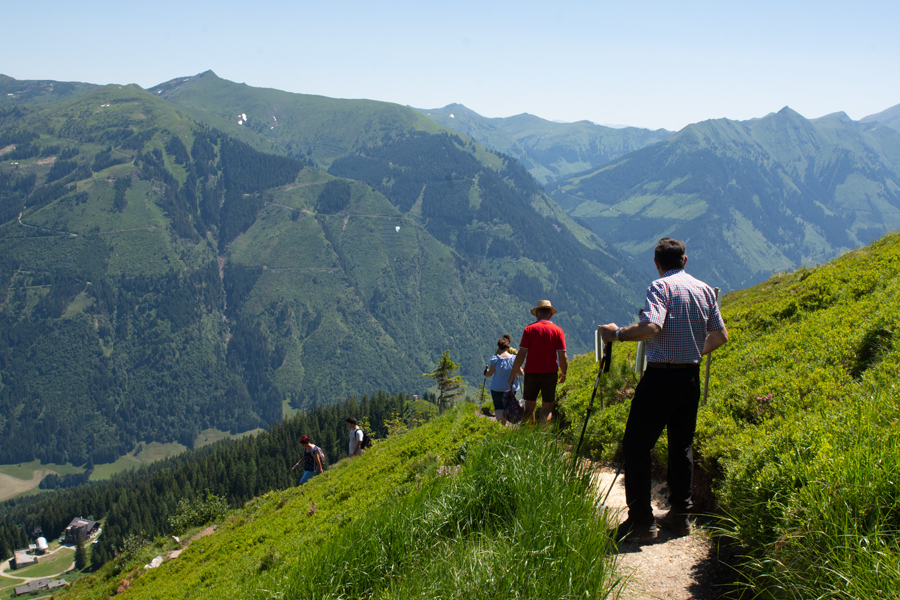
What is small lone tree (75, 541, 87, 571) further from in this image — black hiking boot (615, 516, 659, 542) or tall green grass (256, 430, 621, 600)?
black hiking boot (615, 516, 659, 542)

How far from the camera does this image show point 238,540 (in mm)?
15062

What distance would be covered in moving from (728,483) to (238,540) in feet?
44.3

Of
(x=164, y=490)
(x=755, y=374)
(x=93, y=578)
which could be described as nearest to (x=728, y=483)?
(x=755, y=374)

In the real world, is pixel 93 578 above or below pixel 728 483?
below

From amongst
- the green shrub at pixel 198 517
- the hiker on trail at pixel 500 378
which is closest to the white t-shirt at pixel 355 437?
the green shrub at pixel 198 517

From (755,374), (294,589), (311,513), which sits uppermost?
(755,374)

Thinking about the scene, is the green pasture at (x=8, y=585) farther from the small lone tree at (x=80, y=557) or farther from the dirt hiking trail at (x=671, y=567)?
the dirt hiking trail at (x=671, y=567)

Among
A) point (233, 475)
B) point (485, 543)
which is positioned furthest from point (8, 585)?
point (485, 543)

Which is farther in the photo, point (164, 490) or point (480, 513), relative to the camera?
point (164, 490)

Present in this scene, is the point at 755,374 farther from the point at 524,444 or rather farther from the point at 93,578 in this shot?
the point at 93,578

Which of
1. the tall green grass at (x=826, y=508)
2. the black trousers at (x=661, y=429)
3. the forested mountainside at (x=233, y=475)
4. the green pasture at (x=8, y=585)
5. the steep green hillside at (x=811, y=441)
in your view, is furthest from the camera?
the green pasture at (x=8, y=585)

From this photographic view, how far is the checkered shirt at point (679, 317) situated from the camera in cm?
607

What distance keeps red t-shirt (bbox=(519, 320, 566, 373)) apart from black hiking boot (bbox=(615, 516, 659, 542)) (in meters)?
4.65

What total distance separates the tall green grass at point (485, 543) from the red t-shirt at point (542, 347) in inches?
153
